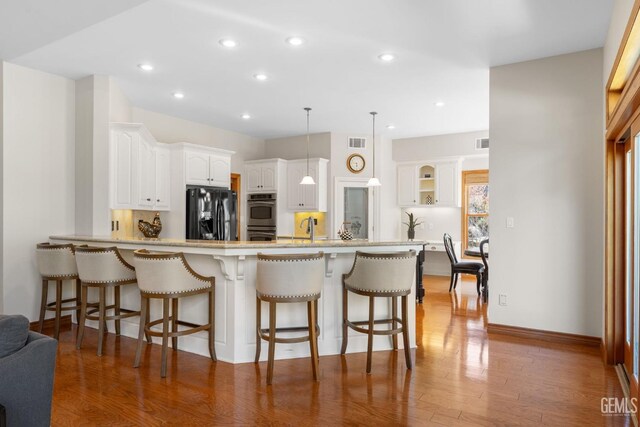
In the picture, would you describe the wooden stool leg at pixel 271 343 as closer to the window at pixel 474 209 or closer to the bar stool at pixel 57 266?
the bar stool at pixel 57 266

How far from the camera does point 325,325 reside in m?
3.60

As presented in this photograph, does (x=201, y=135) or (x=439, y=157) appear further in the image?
(x=439, y=157)

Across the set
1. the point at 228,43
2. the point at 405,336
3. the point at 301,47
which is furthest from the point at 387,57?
the point at 405,336

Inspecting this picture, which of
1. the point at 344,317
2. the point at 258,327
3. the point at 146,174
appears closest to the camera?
the point at 258,327

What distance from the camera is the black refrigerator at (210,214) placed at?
590cm

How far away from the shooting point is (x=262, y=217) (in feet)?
25.2

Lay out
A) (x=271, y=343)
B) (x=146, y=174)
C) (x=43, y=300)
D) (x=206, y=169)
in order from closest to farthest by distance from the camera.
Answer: (x=271, y=343) < (x=43, y=300) < (x=146, y=174) < (x=206, y=169)

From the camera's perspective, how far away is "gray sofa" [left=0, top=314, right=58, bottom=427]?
1.70m

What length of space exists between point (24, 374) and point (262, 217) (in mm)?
5979

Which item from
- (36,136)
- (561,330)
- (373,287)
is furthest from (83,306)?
(561,330)

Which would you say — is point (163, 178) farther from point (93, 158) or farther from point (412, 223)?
point (412, 223)

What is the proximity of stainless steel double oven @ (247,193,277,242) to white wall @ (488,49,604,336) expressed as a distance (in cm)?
426

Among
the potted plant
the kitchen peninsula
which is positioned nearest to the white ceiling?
the kitchen peninsula

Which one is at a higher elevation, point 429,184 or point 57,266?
point 429,184
